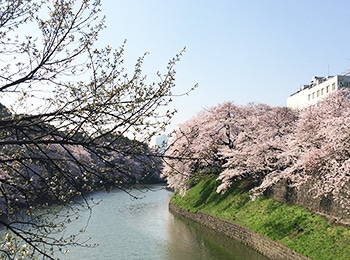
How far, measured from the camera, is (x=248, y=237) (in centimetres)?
2108

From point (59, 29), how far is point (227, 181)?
24.7m

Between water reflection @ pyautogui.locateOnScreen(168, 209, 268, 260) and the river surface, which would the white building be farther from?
water reflection @ pyautogui.locateOnScreen(168, 209, 268, 260)

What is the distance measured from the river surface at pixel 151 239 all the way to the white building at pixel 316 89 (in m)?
27.7

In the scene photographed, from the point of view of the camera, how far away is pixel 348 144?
16312mm

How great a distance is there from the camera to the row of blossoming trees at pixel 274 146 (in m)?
15.7

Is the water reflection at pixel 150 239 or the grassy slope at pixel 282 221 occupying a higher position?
the grassy slope at pixel 282 221

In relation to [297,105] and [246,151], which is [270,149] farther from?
[297,105]

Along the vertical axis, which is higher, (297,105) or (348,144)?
(297,105)

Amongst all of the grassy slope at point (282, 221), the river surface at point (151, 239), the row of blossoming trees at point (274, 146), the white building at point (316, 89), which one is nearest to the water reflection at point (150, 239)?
the river surface at point (151, 239)

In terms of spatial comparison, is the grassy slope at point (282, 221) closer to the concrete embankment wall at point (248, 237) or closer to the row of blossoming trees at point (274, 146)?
the concrete embankment wall at point (248, 237)

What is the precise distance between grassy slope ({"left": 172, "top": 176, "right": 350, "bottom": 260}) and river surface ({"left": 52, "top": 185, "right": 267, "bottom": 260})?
1.44 meters

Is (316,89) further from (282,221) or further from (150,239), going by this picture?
(150,239)

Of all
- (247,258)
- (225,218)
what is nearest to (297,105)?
(225,218)

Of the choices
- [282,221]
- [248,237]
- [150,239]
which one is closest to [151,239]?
[150,239]
